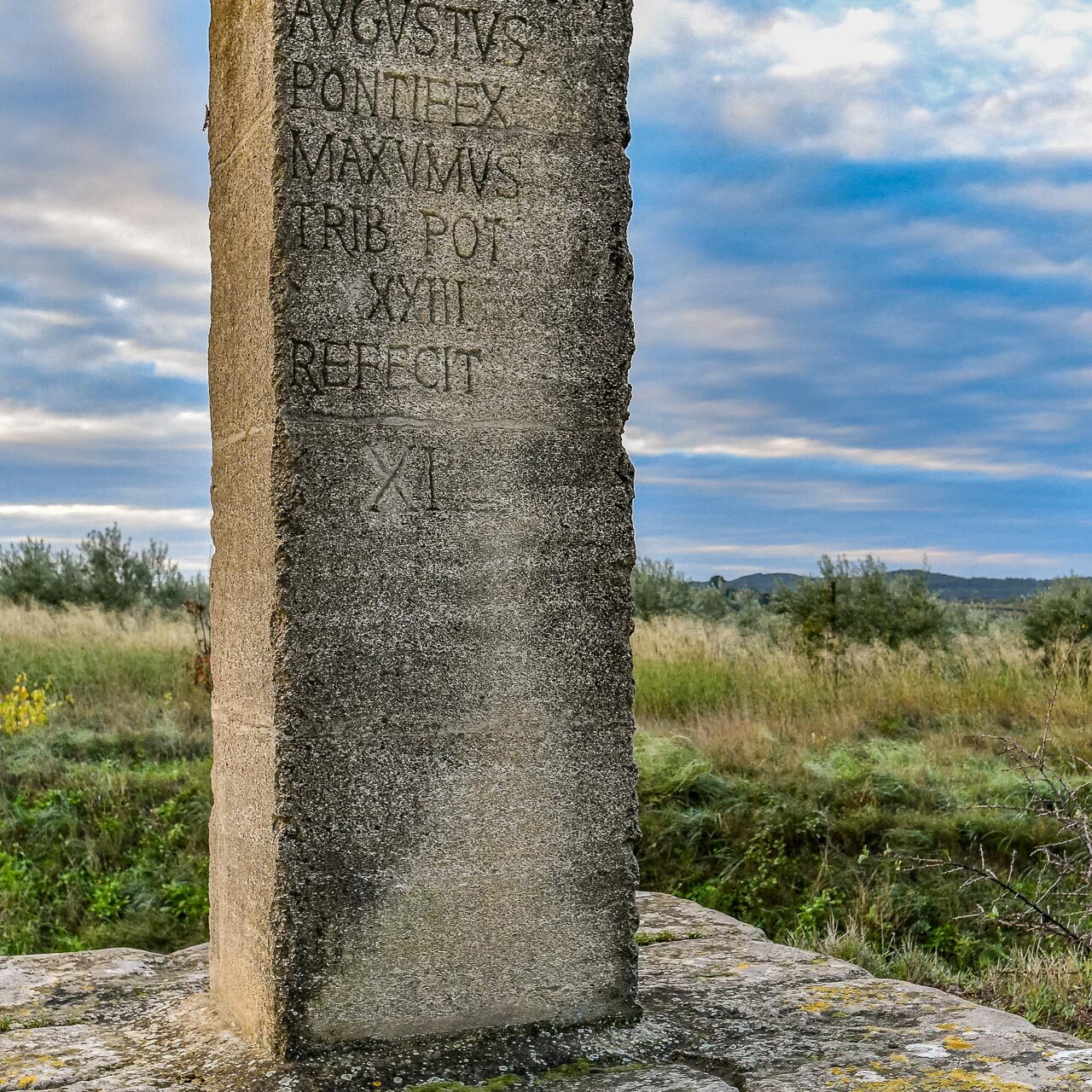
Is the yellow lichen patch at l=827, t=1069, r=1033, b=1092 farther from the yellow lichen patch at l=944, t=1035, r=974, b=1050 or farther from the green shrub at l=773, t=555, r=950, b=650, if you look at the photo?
the green shrub at l=773, t=555, r=950, b=650

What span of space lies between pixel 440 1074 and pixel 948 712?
8.25m

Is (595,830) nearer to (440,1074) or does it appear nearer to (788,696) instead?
(440,1074)

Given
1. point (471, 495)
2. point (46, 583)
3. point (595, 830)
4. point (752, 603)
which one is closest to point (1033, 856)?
point (595, 830)

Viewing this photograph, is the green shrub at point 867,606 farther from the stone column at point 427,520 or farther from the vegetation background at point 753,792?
the stone column at point 427,520

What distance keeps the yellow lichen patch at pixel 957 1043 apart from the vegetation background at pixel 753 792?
5.11 feet

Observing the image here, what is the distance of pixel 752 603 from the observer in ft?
71.6

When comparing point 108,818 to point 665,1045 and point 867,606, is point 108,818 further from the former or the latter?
point 867,606

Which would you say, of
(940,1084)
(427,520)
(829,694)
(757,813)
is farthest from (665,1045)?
(829,694)

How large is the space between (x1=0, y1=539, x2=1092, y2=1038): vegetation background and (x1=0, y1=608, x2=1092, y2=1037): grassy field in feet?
0.05

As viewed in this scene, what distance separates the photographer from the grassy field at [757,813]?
6.37 m

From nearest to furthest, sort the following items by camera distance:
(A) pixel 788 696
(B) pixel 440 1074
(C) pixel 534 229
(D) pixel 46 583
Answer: (B) pixel 440 1074 < (C) pixel 534 229 < (A) pixel 788 696 < (D) pixel 46 583

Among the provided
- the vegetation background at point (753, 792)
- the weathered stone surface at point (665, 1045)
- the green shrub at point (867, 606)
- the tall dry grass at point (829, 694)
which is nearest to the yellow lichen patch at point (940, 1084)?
the weathered stone surface at point (665, 1045)

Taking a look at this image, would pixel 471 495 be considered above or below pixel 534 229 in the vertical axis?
below

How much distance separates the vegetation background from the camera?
21.1ft
